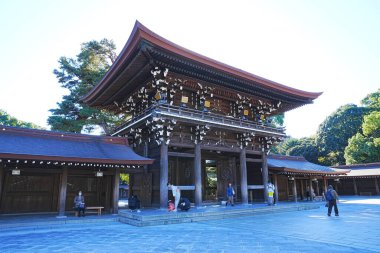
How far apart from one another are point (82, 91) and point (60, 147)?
14.8 m

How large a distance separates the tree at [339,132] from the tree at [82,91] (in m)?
38.6

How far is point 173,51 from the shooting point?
43.4ft

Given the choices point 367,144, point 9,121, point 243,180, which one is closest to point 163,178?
point 243,180

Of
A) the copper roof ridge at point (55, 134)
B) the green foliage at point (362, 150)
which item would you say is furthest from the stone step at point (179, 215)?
the green foliage at point (362, 150)

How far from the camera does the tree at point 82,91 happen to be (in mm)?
26172

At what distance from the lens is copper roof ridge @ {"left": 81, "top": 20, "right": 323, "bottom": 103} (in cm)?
1196

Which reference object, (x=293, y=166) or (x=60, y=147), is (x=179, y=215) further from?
(x=293, y=166)

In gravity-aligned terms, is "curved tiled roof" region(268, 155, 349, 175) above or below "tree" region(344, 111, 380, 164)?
below

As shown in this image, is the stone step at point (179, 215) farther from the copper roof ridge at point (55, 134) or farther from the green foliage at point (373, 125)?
the green foliage at point (373, 125)

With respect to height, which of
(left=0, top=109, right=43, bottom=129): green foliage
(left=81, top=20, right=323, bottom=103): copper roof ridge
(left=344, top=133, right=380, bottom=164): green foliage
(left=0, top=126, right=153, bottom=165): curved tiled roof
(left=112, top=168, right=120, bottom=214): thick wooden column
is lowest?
(left=112, top=168, right=120, bottom=214): thick wooden column

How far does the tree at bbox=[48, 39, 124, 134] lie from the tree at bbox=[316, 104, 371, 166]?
38579mm

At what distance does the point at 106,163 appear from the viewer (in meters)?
13.0

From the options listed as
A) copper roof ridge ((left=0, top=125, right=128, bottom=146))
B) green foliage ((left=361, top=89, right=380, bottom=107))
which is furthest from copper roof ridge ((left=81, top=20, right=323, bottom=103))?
green foliage ((left=361, top=89, right=380, bottom=107))

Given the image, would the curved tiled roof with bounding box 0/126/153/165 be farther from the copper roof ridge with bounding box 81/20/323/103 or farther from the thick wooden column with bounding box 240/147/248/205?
the thick wooden column with bounding box 240/147/248/205
